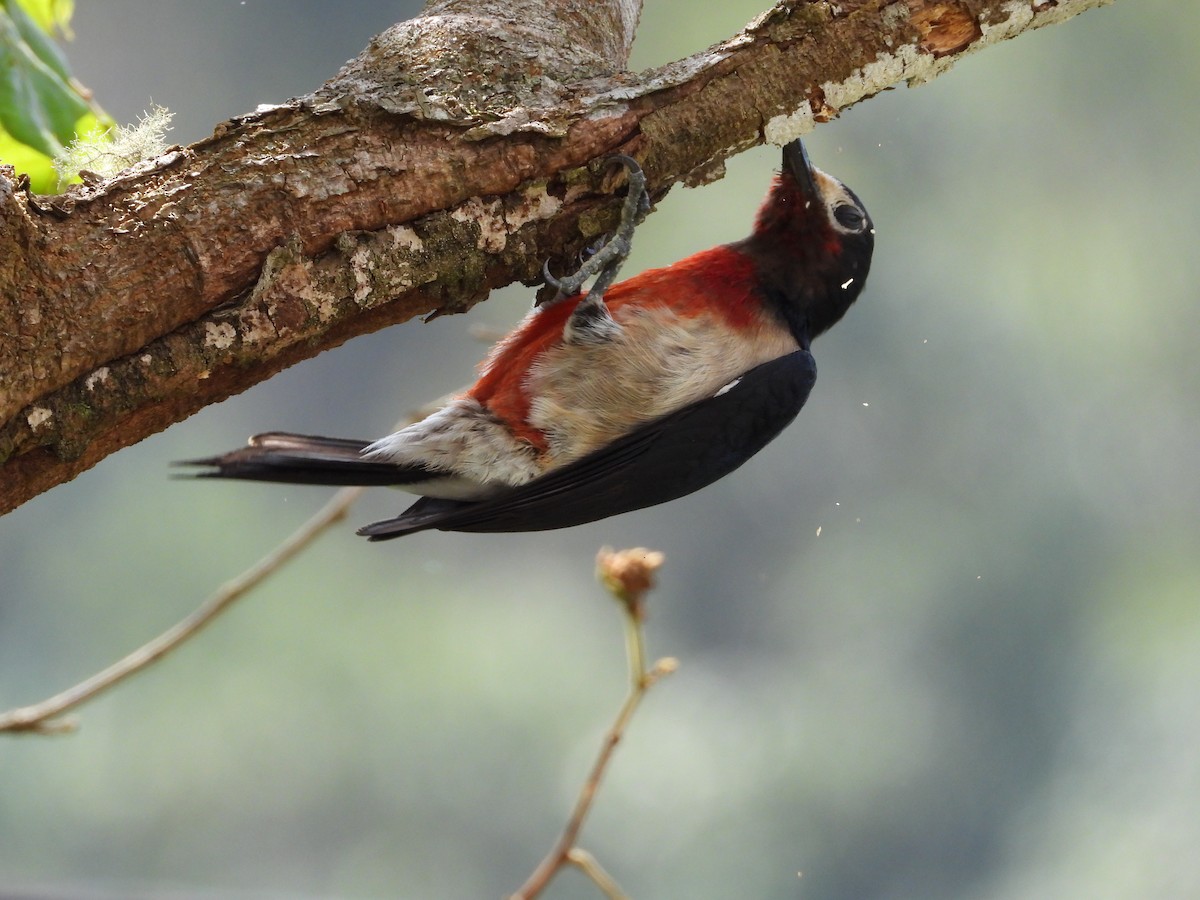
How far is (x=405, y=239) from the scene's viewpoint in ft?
6.23

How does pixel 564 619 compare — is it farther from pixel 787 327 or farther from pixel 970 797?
pixel 787 327

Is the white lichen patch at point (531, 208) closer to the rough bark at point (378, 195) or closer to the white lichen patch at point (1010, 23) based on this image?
the rough bark at point (378, 195)

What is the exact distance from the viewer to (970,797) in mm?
5652

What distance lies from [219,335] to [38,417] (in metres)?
0.28

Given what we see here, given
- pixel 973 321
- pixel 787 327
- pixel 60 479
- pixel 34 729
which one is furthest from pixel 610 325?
pixel 973 321

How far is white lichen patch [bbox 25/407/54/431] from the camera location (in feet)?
5.41

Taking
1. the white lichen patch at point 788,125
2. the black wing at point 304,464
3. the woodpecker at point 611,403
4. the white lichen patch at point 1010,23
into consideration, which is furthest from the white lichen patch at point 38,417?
the white lichen patch at point 1010,23

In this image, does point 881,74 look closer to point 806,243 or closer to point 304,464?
point 806,243

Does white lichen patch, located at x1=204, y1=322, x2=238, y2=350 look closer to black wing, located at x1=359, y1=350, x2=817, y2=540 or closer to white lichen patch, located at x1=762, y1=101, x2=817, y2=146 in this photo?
black wing, located at x1=359, y1=350, x2=817, y2=540

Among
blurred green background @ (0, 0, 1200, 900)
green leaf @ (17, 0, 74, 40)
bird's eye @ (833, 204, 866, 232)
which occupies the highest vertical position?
green leaf @ (17, 0, 74, 40)

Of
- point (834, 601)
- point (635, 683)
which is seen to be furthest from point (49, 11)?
point (834, 601)

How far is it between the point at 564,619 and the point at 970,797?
2.26 meters

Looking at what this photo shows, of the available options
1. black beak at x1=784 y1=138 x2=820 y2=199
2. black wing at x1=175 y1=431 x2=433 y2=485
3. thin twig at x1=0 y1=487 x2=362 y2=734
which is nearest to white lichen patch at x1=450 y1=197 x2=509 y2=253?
black wing at x1=175 y1=431 x2=433 y2=485

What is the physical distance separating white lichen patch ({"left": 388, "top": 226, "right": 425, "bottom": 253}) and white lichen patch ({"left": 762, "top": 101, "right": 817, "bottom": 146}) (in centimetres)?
72
